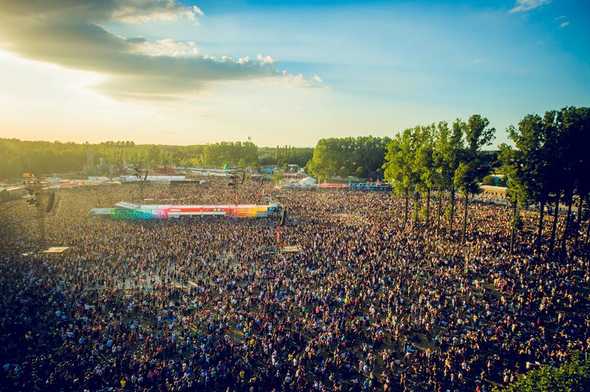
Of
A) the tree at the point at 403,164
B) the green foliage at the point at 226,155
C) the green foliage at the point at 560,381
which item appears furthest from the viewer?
the green foliage at the point at 226,155

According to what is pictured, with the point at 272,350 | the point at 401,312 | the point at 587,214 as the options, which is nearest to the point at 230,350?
the point at 272,350

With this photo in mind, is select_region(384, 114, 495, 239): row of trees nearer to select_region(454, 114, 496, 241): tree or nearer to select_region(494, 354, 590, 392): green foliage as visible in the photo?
select_region(454, 114, 496, 241): tree

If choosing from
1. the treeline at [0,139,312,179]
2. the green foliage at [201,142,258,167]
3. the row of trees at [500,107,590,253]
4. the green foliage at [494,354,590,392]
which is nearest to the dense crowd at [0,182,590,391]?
the green foliage at [494,354,590,392]

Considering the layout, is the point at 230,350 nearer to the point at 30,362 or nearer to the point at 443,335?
the point at 30,362

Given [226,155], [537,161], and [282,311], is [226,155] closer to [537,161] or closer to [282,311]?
[537,161]

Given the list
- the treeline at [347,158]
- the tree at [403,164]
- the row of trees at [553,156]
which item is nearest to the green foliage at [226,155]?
the treeline at [347,158]

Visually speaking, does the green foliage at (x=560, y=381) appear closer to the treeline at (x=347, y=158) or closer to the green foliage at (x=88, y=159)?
the green foliage at (x=88, y=159)
